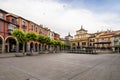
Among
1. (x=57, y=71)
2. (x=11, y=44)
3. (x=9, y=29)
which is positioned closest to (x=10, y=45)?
(x=11, y=44)

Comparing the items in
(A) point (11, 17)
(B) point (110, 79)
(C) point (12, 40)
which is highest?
(A) point (11, 17)

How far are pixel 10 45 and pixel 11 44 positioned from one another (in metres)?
0.47

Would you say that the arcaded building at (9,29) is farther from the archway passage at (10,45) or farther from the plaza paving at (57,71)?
the plaza paving at (57,71)

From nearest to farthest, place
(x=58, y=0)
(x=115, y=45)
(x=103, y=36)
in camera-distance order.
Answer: (x=58, y=0) < (x=115, y=45) < (x=103, y=36)

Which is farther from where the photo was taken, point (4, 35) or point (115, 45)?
point (115, 45)

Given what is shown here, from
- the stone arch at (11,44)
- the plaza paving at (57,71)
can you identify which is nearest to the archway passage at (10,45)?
the stone arch at (11,44)

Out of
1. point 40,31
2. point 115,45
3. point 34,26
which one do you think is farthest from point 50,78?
point 115,45

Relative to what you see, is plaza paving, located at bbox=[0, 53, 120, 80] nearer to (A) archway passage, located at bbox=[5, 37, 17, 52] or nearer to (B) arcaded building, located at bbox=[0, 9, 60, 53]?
(B) arcaded building, located at bbox=[0, 9, 60, 53]

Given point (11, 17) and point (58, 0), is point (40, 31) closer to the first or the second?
point (11, 17)

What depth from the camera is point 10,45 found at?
32875 millimetres

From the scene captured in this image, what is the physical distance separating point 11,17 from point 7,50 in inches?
342

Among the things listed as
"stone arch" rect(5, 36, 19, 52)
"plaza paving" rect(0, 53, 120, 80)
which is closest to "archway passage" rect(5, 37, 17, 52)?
"stone arch" rect(5, 36, 19, 52)

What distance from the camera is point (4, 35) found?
96.4 ft

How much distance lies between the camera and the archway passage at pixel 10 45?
1230 inches
